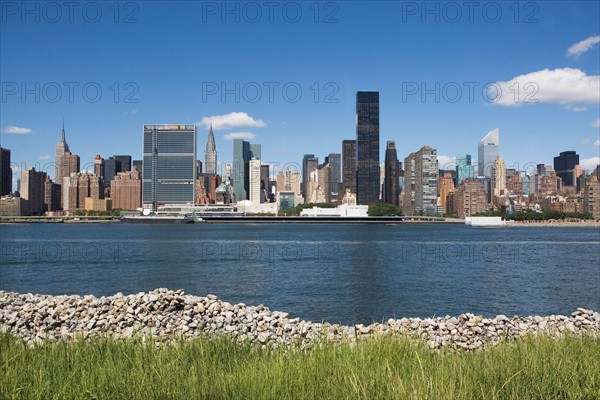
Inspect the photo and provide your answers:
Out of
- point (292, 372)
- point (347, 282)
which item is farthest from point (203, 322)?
point (347, 282)

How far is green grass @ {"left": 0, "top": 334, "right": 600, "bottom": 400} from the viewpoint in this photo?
6551mm

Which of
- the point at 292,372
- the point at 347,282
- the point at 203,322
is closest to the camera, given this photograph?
the point at 292,372

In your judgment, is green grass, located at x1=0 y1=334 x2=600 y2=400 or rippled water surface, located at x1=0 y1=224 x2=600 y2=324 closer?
green grass, located at x1=0 y1=334 x2=600 y2=400

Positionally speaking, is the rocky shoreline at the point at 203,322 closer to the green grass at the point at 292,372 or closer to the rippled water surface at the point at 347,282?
the green grass at the point at 292,372

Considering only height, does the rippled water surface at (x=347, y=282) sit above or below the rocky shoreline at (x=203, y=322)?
below

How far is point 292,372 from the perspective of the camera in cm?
719

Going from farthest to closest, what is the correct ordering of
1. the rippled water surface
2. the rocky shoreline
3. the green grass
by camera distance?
the rippled water surface < the rocky shoreline < the green grass

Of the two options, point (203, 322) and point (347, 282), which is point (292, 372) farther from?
point (347, 282)

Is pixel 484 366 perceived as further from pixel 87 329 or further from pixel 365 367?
pixel 87 329

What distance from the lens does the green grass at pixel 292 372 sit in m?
6.55

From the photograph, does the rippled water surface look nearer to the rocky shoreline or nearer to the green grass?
the rocky shoreline

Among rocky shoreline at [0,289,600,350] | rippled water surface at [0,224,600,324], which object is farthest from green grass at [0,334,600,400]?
rippled water surface at [0,224,600,324]

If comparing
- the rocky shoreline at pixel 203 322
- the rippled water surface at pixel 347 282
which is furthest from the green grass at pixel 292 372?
the rippled water surface at pixel 347 282

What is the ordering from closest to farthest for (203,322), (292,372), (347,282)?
(292,372) < (203,322) < (347,282)
